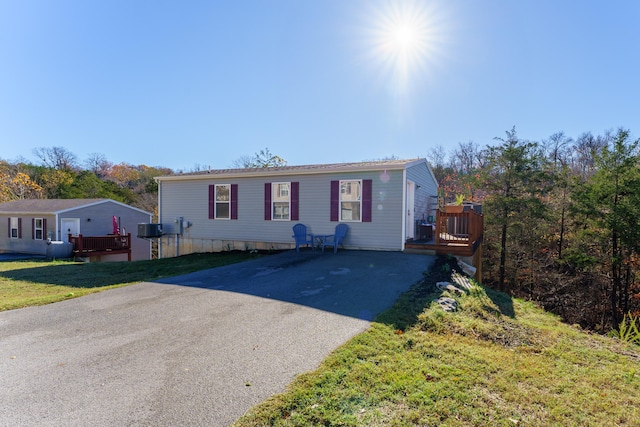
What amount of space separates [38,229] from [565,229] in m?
25.4

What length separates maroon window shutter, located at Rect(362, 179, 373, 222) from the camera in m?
9.68

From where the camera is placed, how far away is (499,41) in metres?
9.77

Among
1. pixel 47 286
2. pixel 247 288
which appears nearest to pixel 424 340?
pixel 247 288

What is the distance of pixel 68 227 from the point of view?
17.0 m

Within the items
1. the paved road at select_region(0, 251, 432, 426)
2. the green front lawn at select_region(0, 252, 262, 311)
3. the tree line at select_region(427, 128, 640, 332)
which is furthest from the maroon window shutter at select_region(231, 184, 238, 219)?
the tree line at select_region(427, 128, 640, 332)

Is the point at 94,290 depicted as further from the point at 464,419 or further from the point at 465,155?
the point at 465,155

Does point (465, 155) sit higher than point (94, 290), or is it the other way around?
point (465, 155)

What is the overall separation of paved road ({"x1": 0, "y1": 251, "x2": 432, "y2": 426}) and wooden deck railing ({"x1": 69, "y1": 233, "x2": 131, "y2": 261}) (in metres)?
12.4

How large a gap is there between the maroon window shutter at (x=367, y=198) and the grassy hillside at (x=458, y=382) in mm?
5694

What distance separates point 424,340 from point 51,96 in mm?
20702

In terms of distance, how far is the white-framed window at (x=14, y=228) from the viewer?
18.1 m

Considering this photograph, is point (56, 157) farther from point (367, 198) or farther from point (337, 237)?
point (367, 198)

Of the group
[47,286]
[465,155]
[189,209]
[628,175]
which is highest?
[465,155]

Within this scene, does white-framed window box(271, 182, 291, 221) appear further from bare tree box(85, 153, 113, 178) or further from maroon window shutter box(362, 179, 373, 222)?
bare tree box(85, 153, 113, 178)
